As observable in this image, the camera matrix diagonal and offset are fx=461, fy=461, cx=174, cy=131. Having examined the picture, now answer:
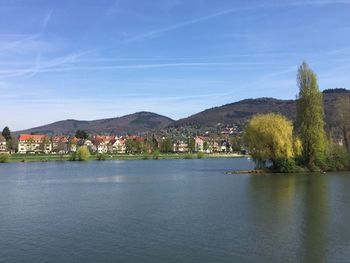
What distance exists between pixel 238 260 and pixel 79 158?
11662 cm

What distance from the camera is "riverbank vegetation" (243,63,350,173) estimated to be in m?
67.2

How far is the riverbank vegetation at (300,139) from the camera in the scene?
6719 centimetres

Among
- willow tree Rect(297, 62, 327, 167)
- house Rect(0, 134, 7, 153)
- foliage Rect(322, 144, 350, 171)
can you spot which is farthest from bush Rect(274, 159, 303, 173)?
house Rect(0, 134, 7, 153)

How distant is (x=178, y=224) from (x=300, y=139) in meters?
44.6

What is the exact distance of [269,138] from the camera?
67.0 m

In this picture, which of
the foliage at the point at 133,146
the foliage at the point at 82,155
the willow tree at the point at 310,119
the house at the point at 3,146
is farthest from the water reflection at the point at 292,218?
the house at the point at 3,146

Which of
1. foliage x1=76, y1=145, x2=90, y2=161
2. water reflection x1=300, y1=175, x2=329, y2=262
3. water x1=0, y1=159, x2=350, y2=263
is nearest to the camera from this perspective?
water reflection x1=300, y1=175, x2=329, y2=262

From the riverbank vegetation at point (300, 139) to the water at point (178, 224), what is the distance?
17.9m

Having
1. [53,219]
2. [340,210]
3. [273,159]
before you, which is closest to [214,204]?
[340,210]

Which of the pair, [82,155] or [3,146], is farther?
[3,146]

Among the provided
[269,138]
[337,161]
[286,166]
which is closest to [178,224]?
[269,138]

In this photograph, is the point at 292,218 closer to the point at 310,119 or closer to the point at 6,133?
the point at 310,119

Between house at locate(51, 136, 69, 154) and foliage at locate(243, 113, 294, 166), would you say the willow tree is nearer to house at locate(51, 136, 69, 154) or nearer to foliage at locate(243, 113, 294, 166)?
foliage at locate(243, 113, 294, 166)

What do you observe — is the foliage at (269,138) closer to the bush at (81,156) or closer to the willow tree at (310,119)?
the willow tree at (310,119)
